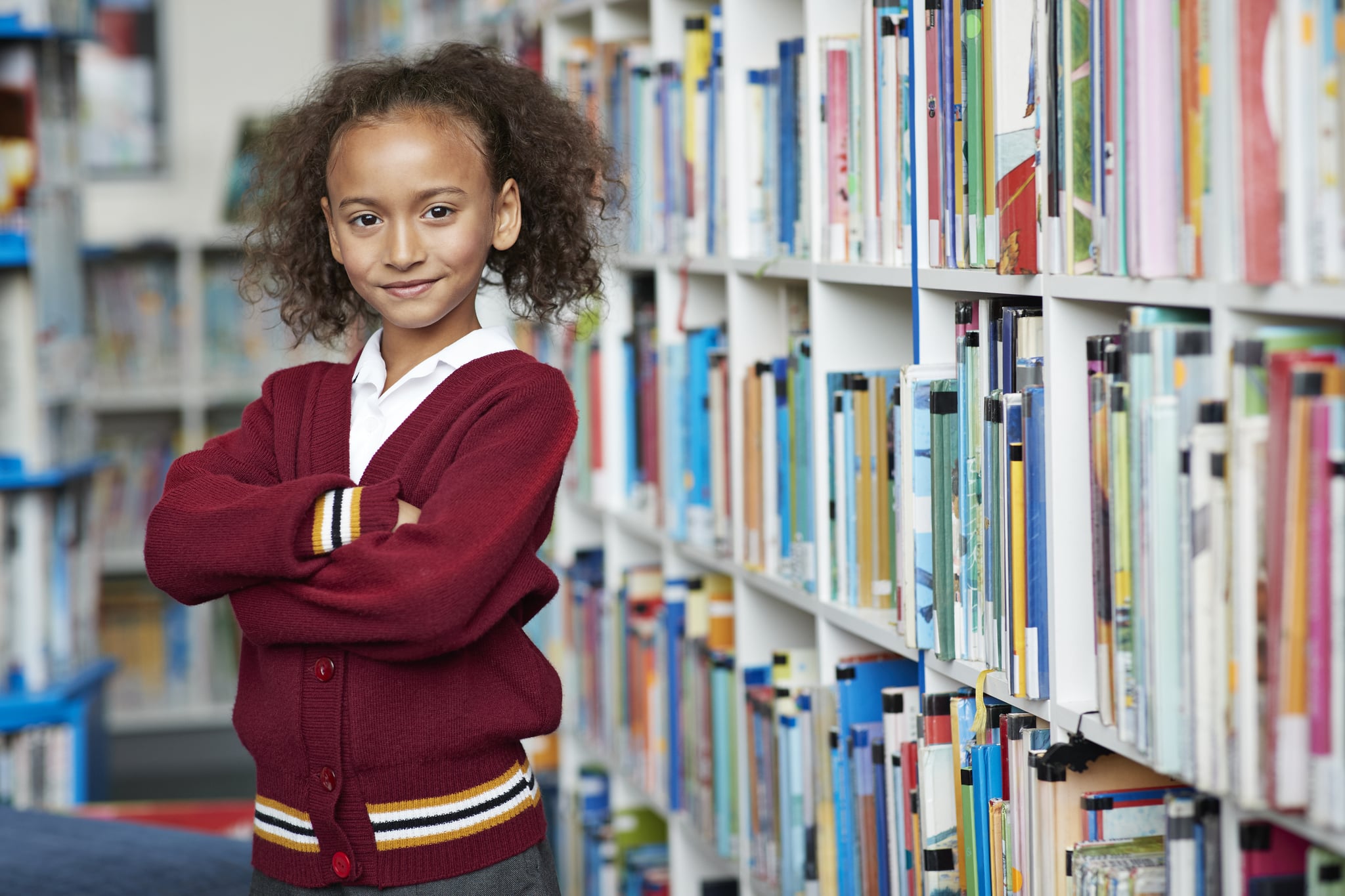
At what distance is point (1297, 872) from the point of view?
108 cm

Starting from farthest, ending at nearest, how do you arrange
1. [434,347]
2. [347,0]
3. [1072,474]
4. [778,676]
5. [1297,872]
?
1. [347,0]
2. [778,676]
3. [434,347]
4. [1072,474]
5. [1297,872]

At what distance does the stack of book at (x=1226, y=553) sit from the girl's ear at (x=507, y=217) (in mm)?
582

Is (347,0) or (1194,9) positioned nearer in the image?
(1194,9)

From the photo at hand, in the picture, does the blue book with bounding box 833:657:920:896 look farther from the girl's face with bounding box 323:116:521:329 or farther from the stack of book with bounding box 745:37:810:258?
the girl's face with bounding box 323:116:521:329

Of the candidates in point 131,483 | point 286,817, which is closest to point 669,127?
point 286,817

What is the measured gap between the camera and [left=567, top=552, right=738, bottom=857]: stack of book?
220cm

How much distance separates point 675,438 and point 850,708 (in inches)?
27.4

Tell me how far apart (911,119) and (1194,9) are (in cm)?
49

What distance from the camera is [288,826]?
1.38m

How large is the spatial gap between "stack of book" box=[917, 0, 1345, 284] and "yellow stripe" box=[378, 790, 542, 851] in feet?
2.21

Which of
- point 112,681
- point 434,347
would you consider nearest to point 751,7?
point 434,347

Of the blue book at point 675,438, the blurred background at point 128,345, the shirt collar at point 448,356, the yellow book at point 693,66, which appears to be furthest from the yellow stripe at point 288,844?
the blurred background at point 128,345

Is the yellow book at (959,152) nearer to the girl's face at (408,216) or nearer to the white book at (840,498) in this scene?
the white book at (840,498)

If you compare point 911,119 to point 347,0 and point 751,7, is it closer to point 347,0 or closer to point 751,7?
point 751,7
